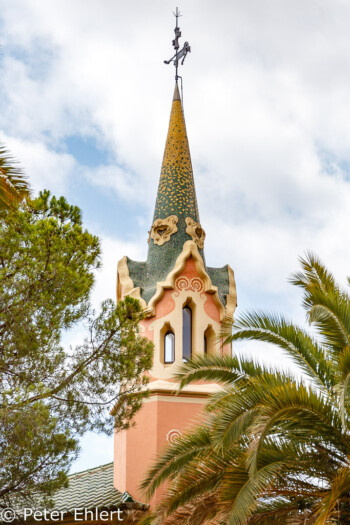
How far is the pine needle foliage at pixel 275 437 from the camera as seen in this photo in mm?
9039

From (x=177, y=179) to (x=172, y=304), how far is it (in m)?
3.64

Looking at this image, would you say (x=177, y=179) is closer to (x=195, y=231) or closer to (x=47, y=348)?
(x=195, y=231)

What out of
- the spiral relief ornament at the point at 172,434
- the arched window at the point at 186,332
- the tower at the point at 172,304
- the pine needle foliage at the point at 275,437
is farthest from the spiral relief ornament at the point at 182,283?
the pine needle foliage at the point at 275,437

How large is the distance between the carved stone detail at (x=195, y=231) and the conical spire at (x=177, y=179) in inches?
7.8

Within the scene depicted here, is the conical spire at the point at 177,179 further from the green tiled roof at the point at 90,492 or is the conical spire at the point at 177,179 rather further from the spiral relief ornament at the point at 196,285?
the green tiled roof at the point at 90,492

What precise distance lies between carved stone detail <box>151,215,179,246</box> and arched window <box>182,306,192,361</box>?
184cm

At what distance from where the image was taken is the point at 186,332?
17062 mm

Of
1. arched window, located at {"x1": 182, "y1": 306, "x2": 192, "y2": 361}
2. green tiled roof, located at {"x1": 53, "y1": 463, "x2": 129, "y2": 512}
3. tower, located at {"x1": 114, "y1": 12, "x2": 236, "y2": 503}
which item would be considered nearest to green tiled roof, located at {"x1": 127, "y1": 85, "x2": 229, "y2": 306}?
tower, located at {"x1": 114, "y1": 12, "x2": 236, "y2": 503}

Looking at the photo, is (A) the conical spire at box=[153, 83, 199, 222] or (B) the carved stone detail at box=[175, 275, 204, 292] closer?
(B) the carved stone detail at box=[175, 275, 204, 292]

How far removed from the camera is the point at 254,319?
419 inches

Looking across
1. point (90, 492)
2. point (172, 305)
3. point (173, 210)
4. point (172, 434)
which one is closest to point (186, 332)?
point (172, 305)

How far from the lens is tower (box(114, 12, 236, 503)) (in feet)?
51.1

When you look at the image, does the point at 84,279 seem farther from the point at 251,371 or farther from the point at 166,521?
the point at 166,521

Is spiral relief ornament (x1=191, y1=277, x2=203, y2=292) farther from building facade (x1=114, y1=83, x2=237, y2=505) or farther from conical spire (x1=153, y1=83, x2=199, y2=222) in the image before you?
conical spire (x1=153, y1=83, x2=199, y2=222)
